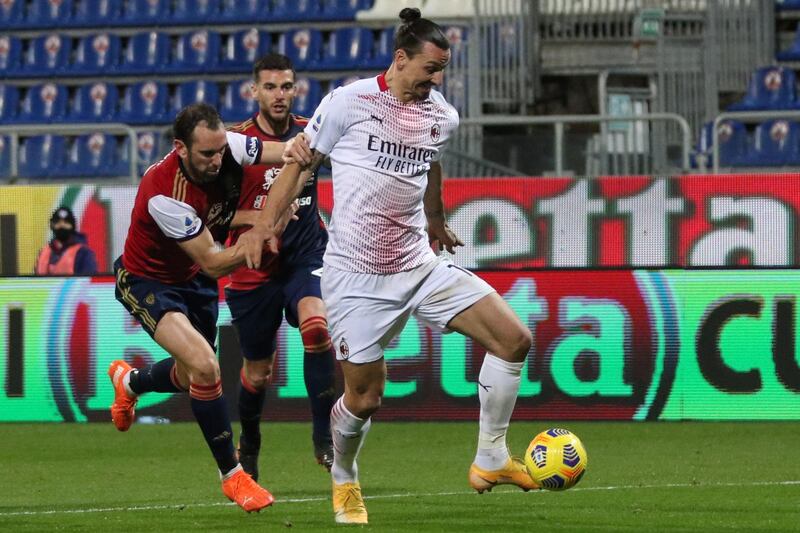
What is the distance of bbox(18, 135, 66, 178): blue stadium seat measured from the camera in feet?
58.2

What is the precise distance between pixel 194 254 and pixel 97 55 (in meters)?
15.7

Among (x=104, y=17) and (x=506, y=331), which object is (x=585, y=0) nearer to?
(x=104, y=17)

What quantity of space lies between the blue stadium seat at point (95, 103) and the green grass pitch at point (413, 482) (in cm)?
928

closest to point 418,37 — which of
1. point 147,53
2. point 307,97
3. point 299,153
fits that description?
point 299,153

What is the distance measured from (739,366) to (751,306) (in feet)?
1.66

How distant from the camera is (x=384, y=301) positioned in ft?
24.4

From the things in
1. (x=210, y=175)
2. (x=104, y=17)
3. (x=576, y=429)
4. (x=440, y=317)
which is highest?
(x=104, y=17)

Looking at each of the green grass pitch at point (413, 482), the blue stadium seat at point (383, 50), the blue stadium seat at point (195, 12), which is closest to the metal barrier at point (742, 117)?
the green grass pitch at point (413, 482)

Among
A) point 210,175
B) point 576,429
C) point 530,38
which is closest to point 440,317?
point 210,175

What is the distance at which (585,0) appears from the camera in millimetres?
21453

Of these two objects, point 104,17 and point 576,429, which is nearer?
point 576,429

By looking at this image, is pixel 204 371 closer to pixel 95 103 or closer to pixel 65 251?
pixel 65 251

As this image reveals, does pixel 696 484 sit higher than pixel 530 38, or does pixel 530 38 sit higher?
pixel 530 38

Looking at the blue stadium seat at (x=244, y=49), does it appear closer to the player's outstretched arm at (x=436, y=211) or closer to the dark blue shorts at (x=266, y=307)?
the dark blue shorts at (x=266, y=307)
